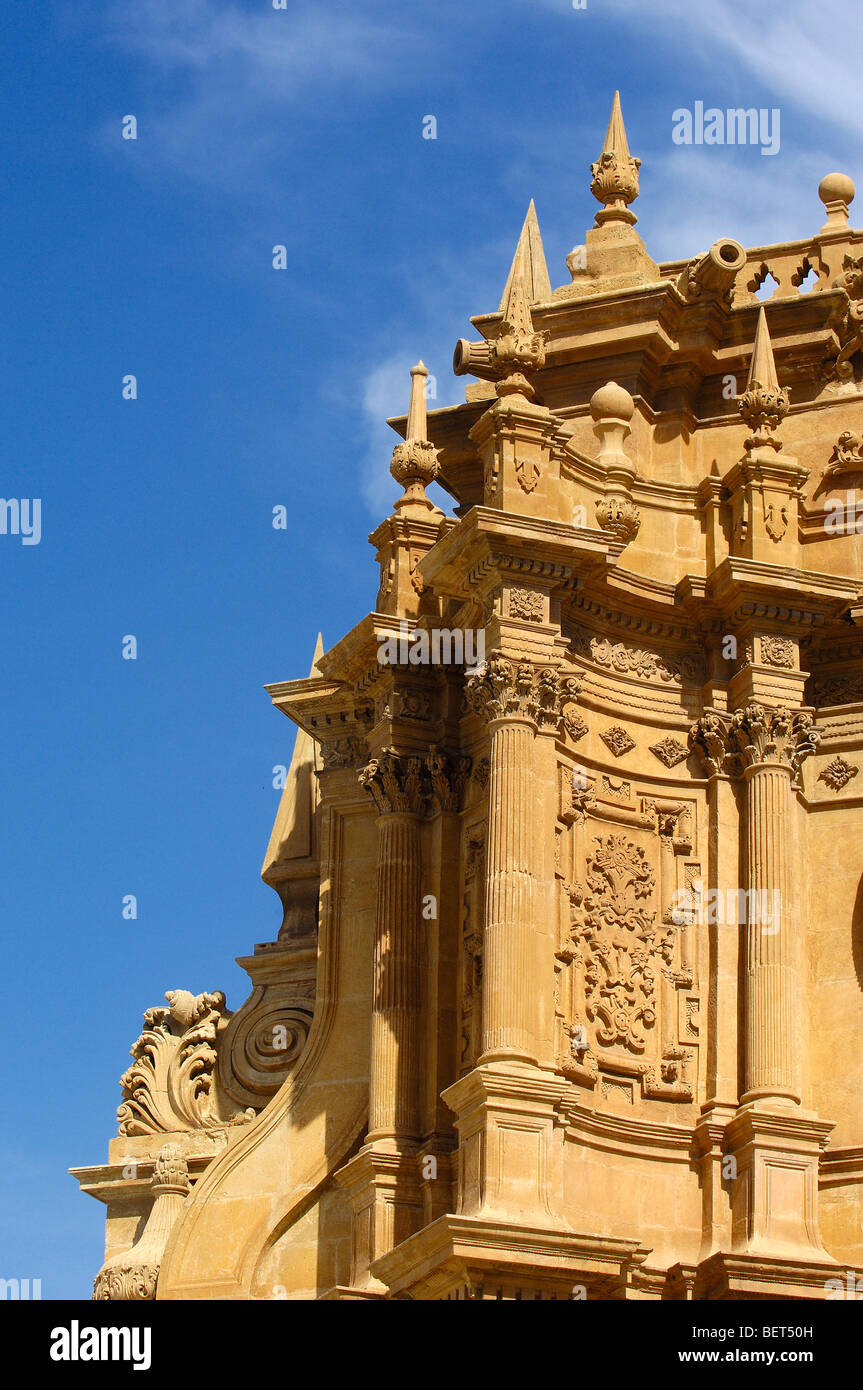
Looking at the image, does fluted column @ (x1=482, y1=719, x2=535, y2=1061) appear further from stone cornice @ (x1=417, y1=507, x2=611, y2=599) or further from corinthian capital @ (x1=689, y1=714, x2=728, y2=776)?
corinthian capital @ (x1=689, y1=714, x2=728, y2=776)

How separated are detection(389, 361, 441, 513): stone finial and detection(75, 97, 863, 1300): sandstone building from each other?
4cm

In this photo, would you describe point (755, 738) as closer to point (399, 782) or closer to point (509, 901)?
point (509, 901)

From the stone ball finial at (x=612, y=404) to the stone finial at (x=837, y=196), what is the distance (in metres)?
3.93

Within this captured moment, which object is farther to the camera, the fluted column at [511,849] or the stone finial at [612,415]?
the stone finial at [612,415]

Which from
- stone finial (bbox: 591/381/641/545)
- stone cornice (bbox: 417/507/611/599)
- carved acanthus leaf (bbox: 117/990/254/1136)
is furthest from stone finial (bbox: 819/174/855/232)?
carved acanthus leaf (bbox: 117/990/254/1136)

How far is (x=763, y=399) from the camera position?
26.6 meters

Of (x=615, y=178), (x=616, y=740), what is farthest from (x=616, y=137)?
(x=616, y=740)

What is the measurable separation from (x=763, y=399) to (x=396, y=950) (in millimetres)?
5888

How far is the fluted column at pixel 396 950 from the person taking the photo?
25.2m

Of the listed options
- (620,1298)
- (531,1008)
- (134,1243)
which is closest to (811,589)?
(531,1008)

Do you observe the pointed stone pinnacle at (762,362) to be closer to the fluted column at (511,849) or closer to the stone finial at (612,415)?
the stone finial at (612,415)

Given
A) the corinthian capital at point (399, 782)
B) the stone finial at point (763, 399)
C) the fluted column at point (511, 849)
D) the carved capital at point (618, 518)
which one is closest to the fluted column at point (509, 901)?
the fluted column at point (511, 849)

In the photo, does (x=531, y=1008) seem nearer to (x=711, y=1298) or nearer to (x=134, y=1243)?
(x=711, y=1298)
